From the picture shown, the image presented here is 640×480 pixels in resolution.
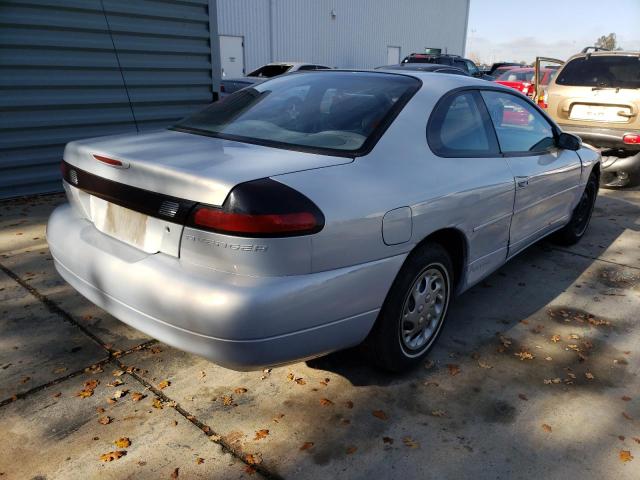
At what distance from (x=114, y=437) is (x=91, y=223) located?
3.34ft

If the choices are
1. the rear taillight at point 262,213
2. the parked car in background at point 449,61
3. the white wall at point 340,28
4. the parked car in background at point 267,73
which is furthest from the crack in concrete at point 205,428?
the white wall at point 340,28

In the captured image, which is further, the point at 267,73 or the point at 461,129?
the point at 267,73

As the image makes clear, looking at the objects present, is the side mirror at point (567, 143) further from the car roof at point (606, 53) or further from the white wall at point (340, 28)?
the white wall at point (340, 28)

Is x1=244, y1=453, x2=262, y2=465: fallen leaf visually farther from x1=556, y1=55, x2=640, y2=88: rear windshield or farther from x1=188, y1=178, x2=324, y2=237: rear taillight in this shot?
x1=556, y1=55, x2=640, y2=88: rear windshield

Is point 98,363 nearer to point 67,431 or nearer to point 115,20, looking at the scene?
point 67,431

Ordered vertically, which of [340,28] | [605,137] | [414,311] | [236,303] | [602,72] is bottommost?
[414,311]

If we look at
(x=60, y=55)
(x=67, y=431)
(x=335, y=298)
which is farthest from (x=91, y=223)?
(x=60, y=55)

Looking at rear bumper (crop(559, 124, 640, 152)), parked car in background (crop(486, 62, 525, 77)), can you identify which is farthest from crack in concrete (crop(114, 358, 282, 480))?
parked car in background (crop(486, 62, 525, 77))

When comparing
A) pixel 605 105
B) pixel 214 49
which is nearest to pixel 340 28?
pixel 214 49

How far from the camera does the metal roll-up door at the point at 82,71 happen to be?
5.75 meters

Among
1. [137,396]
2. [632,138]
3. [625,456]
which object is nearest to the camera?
[625,456]

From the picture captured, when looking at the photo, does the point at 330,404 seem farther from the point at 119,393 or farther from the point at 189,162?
the point at 189,162

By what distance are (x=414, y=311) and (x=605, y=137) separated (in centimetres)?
564

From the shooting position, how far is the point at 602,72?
7.21m
